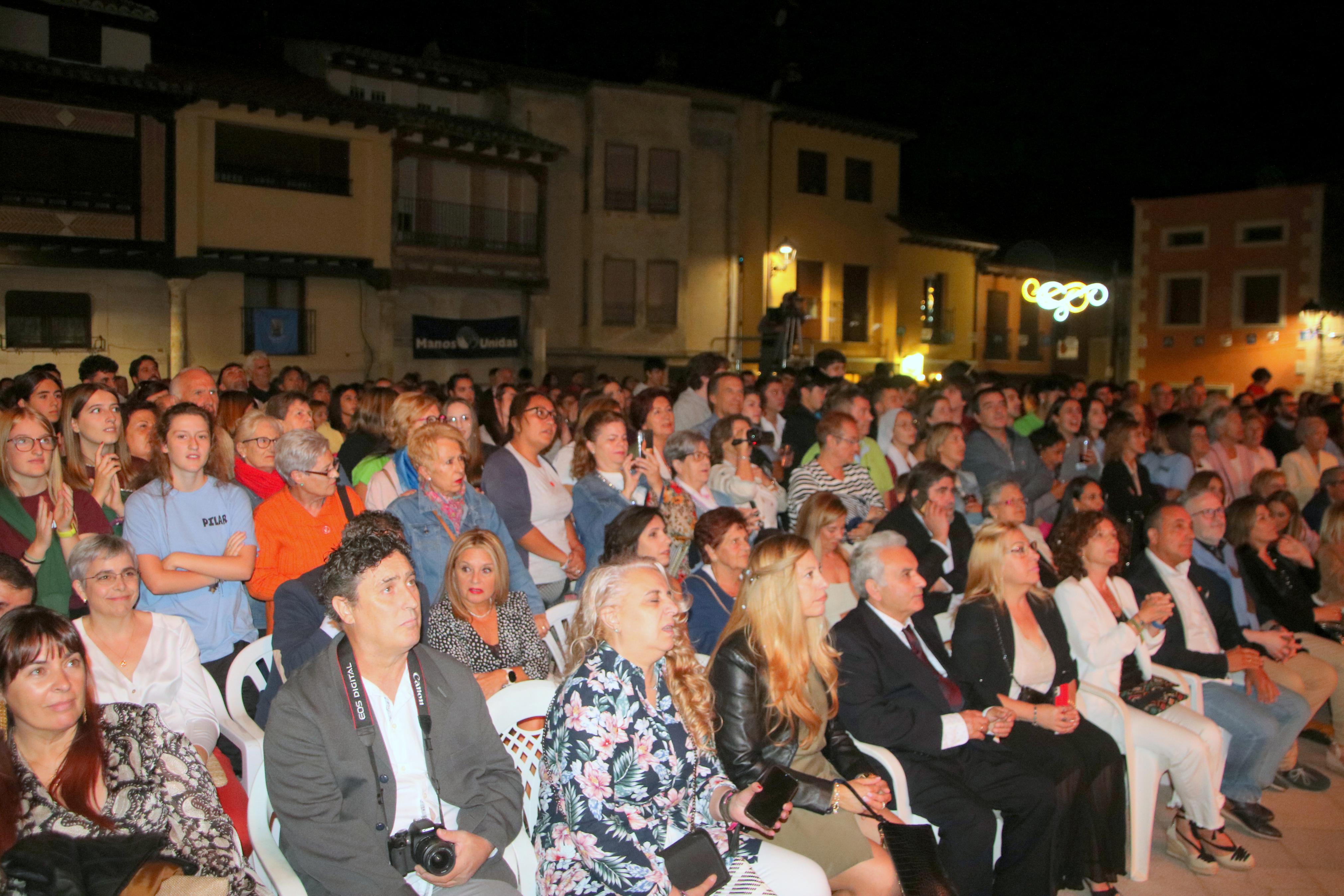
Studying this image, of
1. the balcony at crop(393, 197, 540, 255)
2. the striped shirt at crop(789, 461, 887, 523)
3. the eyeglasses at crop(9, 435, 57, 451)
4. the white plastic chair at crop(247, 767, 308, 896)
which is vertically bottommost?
the white plastic chair at crop(247, 767, 308, 896)

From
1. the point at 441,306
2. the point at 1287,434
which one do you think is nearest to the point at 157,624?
the point at 1287,434

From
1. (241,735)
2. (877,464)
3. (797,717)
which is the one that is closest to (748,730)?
(797,717)

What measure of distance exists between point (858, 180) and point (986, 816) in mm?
26363

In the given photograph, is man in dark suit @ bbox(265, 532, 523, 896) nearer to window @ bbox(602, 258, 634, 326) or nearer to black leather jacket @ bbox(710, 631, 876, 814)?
black leather jacket @ bbox(710, 631, 876, 814)

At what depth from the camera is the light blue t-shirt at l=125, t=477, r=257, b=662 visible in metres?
4.48

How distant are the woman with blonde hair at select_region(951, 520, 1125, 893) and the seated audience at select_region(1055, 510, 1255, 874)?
0.66 feet

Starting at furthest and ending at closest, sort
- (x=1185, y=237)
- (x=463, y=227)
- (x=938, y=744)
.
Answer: (x=1185, y=237), (x=463, y=227), (x=938, y=744)

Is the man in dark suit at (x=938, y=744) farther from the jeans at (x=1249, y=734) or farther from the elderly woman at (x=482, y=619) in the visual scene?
the jeans at (x=1249, y=734)

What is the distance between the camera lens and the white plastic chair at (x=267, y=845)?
121 inches

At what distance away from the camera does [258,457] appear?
536 centimetres

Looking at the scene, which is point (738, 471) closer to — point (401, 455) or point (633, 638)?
point (401, 455)

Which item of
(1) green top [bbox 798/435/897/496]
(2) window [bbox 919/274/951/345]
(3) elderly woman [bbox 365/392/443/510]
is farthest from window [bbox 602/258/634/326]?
(3) elderly woman [bbox 365/392/443/510]

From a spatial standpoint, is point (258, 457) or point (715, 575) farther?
point (258, 457)

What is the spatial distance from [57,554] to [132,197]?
16215 mm
